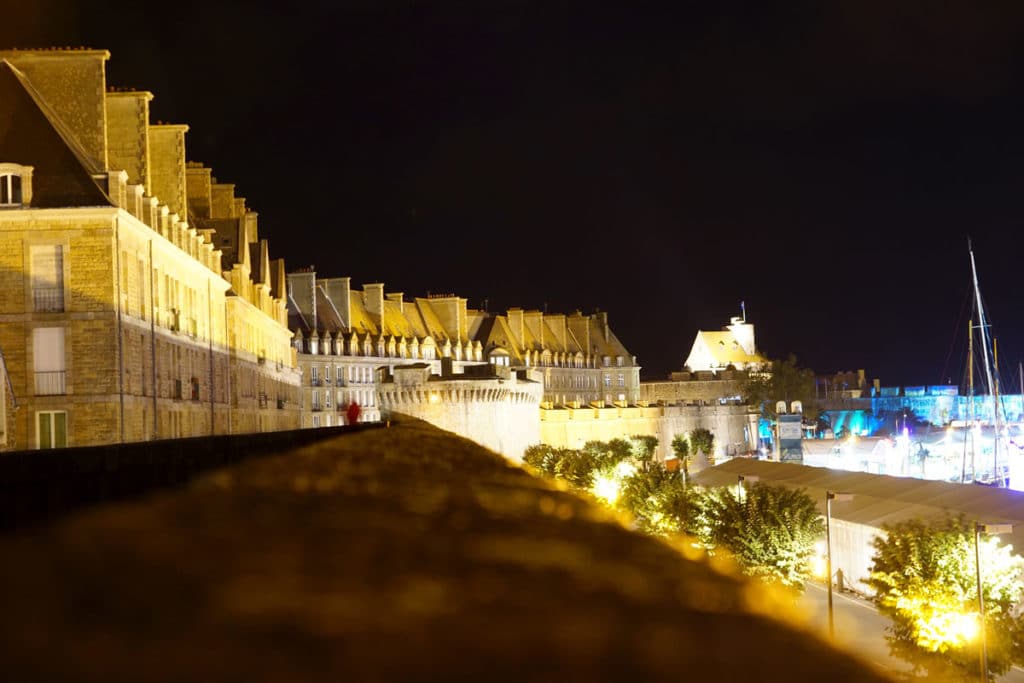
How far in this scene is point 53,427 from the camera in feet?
109

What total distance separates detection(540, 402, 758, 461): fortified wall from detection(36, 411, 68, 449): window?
81578 mm

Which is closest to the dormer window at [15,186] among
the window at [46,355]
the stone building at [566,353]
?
the window at [46,355]

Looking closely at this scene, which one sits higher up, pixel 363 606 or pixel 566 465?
pixel 363 606

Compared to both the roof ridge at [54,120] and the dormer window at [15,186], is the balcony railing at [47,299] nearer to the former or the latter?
the dormer window at [15,186]

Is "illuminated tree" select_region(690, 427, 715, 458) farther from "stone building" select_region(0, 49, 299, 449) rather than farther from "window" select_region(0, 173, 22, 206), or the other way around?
"window" select_region(0, 173, 22, 206)

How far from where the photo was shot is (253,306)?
6262 centimetres

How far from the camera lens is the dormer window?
33253 millimetres

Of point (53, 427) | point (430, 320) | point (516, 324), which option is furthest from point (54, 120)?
point (516, 324)

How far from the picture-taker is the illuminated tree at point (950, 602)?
3300 cm

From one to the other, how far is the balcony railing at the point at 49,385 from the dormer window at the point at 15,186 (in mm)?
4540

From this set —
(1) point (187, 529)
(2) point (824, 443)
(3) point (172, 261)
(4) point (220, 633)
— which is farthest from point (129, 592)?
(2) point (824, 443)

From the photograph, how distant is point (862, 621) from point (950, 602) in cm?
768

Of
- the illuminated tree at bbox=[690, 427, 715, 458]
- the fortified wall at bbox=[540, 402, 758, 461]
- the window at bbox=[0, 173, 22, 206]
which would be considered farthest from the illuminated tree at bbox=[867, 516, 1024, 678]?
the illuminated tree at bbox=[690, 427, 715, 458]

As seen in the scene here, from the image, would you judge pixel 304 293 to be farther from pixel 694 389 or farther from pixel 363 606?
pixel 363 606
